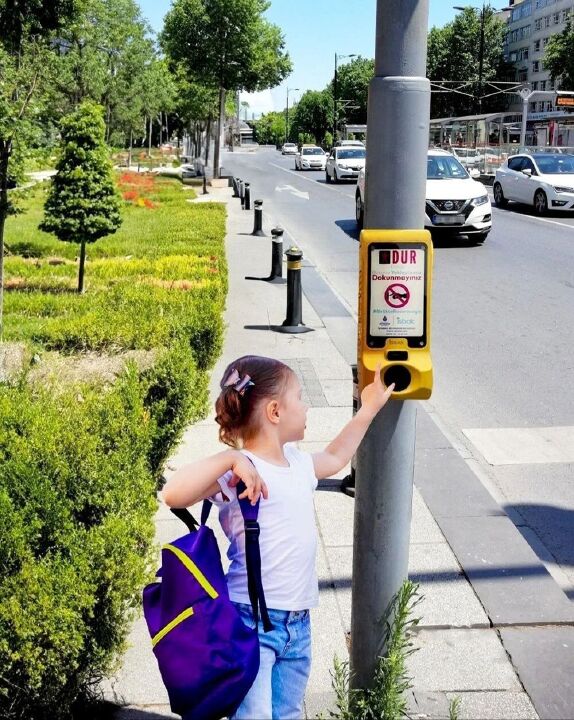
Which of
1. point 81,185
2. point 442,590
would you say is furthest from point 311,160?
point 442,590

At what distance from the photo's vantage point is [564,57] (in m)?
69.3

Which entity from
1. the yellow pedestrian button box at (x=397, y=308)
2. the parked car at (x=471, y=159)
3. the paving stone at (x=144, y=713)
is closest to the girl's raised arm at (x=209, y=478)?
the yellow pedestrian button box at (x=397, y=308)

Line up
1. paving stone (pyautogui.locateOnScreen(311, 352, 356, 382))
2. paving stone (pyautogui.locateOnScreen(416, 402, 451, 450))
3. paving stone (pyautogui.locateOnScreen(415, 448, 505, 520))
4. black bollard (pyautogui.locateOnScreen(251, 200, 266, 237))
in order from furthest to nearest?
black bollard (pyautogui.locateOnScreen(251, 200, 266, 237)), paving stone (pyautogui.locateOnScreen(311, 352, 356, 382)), paving stone (pyautogui.locateOnScreen(416, 402, 451, 450)), paving stone (pyautogui.locateOnScreen(415, 448, 505, 520))

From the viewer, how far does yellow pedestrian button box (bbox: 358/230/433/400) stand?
2836mm

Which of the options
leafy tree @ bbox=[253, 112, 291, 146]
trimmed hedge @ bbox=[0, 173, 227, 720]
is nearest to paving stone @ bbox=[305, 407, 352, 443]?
trimmed hedge @ bbox=[0, 173, 227, 720]

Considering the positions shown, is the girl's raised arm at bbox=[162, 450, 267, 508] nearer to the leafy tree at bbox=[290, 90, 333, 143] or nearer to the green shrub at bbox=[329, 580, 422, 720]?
the green shrub at bbox=[329, 580, 422, 720]

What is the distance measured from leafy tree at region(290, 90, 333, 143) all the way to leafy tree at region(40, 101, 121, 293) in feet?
430

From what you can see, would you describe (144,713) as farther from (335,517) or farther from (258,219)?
(258,219)

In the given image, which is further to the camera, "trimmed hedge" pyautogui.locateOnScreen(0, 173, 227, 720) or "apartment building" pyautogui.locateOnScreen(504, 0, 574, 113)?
"apartment building" pyautogui.locateOnScreen(504, 0, 574, 113)

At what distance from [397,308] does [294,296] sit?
827 centimetres

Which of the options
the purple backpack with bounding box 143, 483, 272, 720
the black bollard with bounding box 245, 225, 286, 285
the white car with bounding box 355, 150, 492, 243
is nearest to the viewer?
the purple backpack with bounding box 143, 483, 272, 720

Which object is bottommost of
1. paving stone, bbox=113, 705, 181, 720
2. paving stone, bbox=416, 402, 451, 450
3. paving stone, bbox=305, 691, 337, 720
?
paving stone, bbox=113, 705, 181, 720

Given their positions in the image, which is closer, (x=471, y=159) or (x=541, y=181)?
(x=541, y=181)

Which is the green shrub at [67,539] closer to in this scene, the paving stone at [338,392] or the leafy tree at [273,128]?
the paving stone at [338,392]
